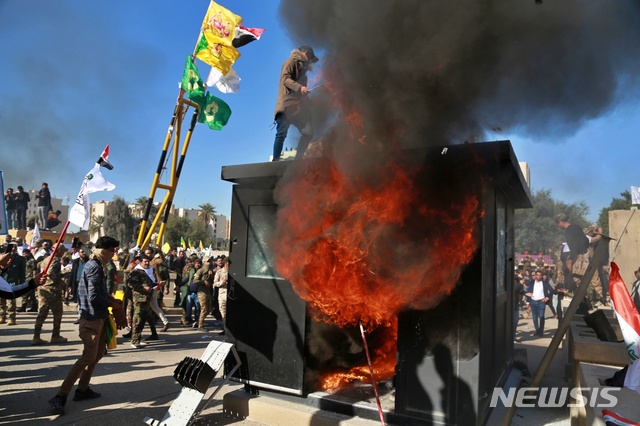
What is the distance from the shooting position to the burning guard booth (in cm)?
414

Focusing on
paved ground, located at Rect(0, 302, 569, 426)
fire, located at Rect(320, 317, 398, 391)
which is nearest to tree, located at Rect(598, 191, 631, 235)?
paved ground, located at Rect(0, 302, 569, 426)

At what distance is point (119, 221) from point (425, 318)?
2640 inches

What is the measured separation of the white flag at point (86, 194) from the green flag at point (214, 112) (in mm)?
6351

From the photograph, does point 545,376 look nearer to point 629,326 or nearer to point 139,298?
point 629,326

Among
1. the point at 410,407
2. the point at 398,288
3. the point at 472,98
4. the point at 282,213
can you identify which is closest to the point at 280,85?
the point at 282,213

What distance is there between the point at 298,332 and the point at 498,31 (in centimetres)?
385

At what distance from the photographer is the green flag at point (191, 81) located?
1240 centimetres

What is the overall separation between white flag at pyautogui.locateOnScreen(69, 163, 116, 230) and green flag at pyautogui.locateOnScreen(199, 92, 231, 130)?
635 centimetres

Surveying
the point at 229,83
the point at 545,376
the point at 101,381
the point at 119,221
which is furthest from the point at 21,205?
the point at 119,221

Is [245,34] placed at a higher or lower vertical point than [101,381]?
higher

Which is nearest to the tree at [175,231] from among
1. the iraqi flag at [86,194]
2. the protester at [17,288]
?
the iraqi flag at [86,194]

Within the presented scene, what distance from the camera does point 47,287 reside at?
8.70 metres

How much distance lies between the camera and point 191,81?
12500mm

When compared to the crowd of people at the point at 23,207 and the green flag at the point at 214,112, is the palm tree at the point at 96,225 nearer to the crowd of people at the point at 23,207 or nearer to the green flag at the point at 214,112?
the crowd of people at the point at 23,207
